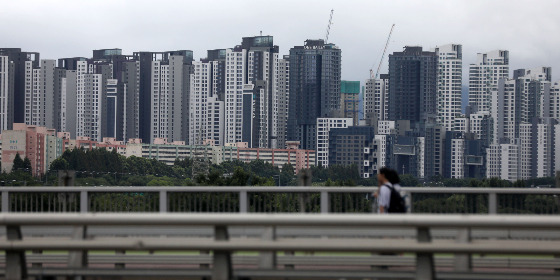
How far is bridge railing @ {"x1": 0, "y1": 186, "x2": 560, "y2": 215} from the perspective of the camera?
13953 mm

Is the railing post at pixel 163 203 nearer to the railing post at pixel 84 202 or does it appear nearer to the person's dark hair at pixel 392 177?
the railing post at pixel 84 202

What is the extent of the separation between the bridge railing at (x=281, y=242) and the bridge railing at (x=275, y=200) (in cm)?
508

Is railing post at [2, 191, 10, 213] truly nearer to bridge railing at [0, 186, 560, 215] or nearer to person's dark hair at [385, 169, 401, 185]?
bridge railing at [0, 186, 560, 215]

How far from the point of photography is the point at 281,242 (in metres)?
8.24

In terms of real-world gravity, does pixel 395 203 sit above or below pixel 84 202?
above

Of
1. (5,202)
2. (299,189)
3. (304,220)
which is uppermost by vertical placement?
(304,220)

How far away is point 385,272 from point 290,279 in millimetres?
821

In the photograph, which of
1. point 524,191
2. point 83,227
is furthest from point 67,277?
point 524,191

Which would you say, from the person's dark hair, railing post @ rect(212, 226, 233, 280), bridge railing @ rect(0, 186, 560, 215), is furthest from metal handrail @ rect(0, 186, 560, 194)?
railing post @ rect(212, 226, 233, 280)

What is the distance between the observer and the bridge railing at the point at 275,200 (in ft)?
45.8

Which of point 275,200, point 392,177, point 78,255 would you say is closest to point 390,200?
point 392,177

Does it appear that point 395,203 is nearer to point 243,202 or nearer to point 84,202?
point 243,202

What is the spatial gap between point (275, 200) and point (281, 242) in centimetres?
702

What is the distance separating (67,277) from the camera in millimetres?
8875
